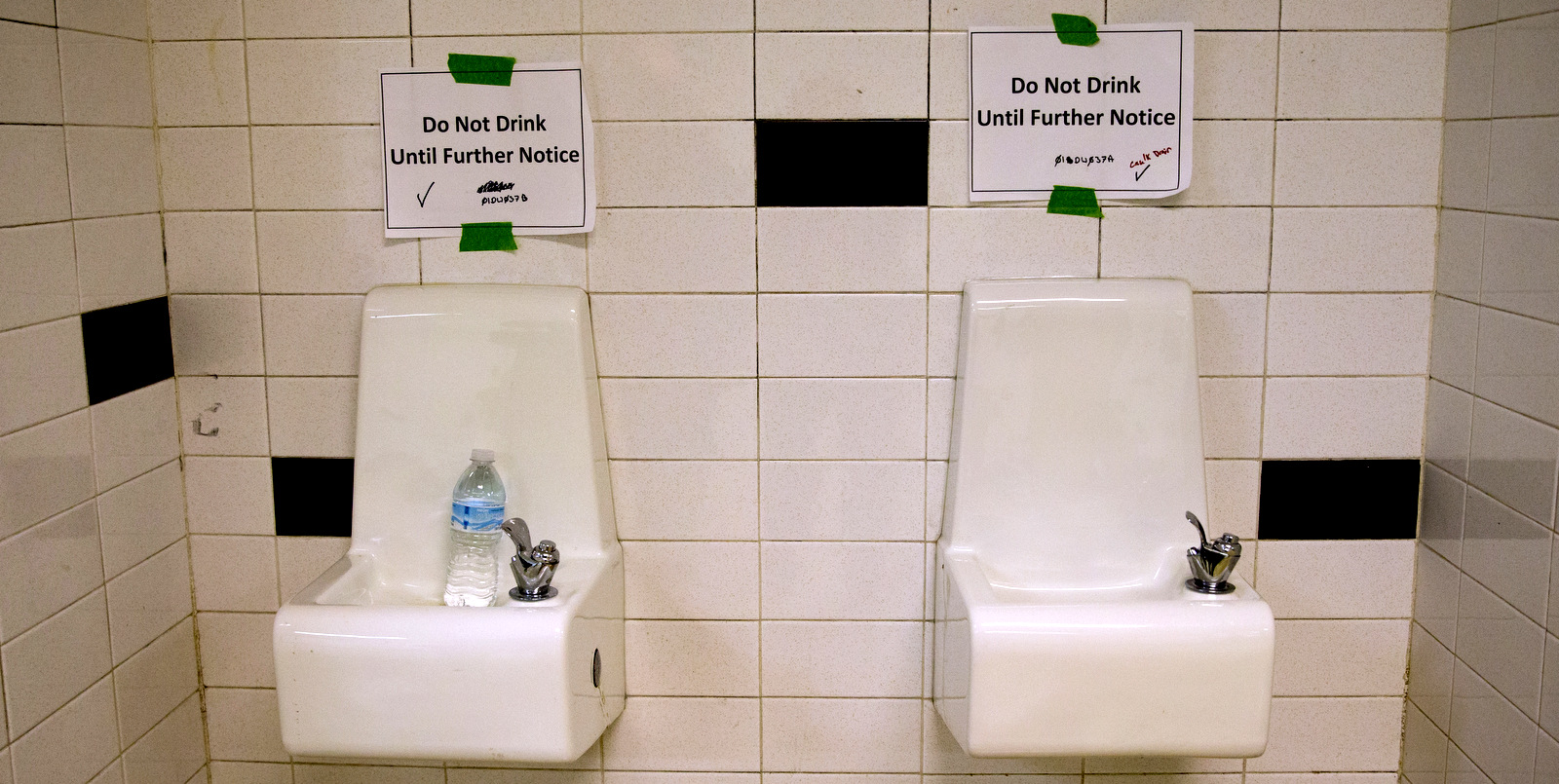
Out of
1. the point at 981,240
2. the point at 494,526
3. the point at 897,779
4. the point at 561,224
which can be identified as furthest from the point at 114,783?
the point at 981,240

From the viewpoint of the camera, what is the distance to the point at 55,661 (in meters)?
1.71

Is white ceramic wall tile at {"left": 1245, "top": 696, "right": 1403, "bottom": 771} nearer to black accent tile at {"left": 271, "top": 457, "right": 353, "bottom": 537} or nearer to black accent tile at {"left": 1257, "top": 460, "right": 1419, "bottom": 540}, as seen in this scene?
black accent tile at {"left": 1257, "top": 460, "right": 1419, "bottom": 540}

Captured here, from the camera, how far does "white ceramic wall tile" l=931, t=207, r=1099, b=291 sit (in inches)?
74.4

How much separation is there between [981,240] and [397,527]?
3.27ft

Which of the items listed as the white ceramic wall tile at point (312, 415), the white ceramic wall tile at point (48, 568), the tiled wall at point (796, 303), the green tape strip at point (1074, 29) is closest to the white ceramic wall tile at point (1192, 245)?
the tiled wall at point (796, 303)

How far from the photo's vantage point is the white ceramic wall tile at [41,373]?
1612mm

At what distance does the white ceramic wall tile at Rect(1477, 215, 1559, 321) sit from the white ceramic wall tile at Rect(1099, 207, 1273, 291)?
300 mm

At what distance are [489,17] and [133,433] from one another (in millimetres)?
834

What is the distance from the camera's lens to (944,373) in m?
1.93

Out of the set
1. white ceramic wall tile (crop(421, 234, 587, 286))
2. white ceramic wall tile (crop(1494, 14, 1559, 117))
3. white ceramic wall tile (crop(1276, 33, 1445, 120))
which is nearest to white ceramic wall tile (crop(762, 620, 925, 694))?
white ceramic wall tile (crop(421, 234, 587, 286))

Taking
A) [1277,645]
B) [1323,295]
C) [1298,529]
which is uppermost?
[1323,295]

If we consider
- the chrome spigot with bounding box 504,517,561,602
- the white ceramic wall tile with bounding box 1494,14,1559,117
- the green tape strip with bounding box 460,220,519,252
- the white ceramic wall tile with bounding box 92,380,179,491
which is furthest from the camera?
the green tape strip with bounding box 460,220,519,252

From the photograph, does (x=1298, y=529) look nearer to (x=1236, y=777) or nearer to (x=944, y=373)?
(x=1236, y=777)

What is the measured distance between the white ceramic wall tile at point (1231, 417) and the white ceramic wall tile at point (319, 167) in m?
1.32
